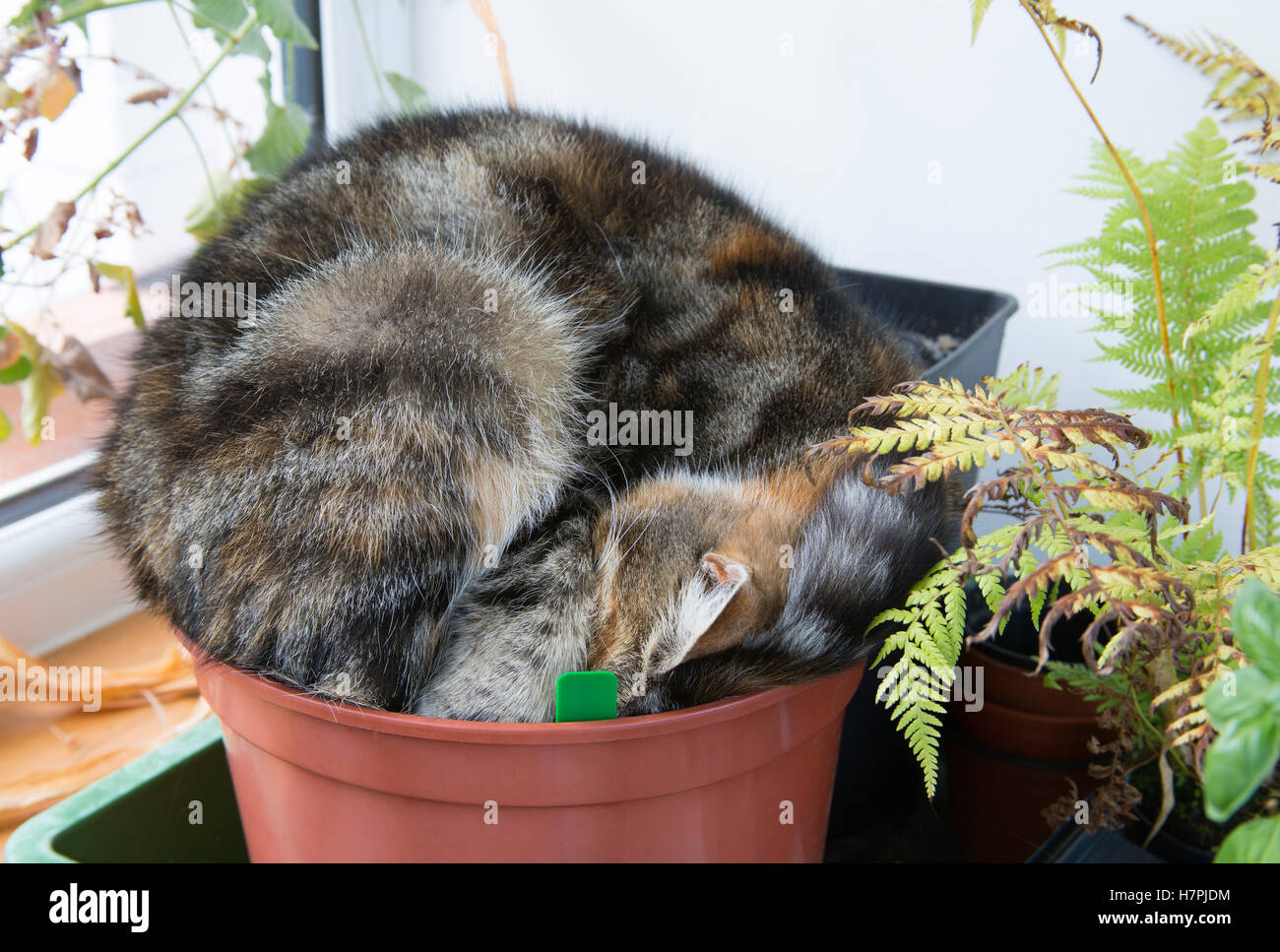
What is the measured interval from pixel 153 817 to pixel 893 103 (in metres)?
1.29

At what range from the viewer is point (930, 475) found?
628 mm

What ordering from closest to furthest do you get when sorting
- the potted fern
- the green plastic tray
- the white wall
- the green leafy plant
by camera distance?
the green leafy plant → the potted fern → the green plastic tray → the white wall

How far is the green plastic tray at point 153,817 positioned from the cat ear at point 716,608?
0.62m

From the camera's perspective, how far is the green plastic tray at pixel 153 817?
3.01 ft

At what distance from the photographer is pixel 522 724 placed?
0.67m

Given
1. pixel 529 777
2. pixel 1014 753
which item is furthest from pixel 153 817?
pixel 1014 753

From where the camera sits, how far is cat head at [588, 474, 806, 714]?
26.2 inches

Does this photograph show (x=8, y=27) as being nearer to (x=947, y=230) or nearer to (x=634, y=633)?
(x=634, y=633)

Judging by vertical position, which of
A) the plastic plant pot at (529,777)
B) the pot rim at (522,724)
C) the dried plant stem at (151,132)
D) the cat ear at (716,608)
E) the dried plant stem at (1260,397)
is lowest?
the plastic plant pot at (529,777)

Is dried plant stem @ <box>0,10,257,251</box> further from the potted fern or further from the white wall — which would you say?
the potted fern

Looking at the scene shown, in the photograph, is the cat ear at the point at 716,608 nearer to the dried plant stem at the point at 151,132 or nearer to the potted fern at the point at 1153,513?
the potted fern at the point at 1153,513

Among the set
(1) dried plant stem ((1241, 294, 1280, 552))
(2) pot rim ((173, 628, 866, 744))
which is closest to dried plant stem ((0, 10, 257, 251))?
(2) pot rim ((173, 628, 866, 744))

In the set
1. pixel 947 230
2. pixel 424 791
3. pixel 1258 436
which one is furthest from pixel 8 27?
pixel 1258 436

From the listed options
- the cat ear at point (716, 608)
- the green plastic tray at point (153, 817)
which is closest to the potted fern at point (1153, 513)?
the cat ear at point (716, 608)
